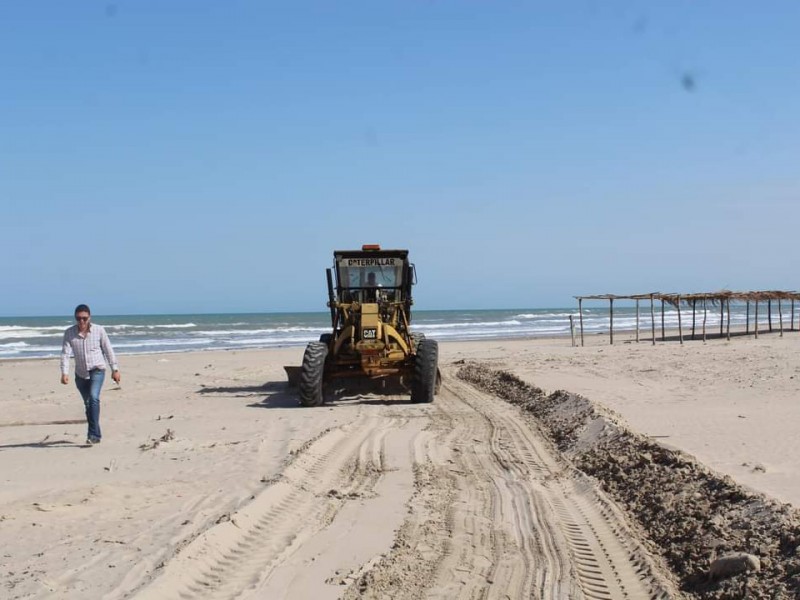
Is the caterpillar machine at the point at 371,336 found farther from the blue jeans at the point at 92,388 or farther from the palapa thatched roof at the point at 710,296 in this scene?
the palapa thatched roof at the point at 710,296

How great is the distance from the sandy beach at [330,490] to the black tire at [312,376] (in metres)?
0.31

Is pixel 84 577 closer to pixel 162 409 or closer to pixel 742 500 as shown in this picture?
pixel 742 500

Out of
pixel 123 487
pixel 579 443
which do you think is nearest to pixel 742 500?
pixel 579 443

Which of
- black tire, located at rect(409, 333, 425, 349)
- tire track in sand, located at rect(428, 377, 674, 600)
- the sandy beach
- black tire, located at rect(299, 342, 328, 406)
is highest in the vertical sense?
black tire, located at rect(409, 333, 425, 349)

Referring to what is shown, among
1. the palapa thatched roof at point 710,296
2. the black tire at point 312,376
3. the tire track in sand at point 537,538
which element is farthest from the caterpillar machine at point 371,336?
the palapa thatched roof at point 710,296

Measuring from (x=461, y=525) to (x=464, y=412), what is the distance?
671 centimetres

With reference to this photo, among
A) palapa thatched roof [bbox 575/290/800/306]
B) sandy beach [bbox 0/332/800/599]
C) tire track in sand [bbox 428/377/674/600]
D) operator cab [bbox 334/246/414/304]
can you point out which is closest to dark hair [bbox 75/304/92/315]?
sandy beach [bbox 0/332/800/599]

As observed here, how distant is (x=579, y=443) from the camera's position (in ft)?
32.1

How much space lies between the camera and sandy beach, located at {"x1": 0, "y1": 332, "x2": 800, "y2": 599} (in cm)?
504

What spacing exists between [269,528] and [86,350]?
4.29 metres

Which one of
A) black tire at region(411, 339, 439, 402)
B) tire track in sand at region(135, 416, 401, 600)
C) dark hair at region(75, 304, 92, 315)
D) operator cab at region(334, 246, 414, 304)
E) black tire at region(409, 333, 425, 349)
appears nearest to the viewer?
tire track in sand at region(135, 416, 401, 600)

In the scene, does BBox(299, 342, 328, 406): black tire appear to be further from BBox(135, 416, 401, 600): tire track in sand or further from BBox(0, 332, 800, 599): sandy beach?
BBox(135, 416, 401, 600): tire track in sand

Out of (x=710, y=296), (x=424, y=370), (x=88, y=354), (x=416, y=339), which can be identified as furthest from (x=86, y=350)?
(x=710, y=296)

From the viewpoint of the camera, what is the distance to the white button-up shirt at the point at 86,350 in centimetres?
935
